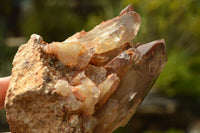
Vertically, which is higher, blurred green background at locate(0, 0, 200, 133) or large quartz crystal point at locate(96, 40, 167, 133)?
large quartz crystal point at locate(96, 40, 167, 133)

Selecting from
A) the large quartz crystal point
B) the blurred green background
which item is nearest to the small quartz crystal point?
the large quartz crystal point

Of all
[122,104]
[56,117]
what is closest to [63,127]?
[56,117]

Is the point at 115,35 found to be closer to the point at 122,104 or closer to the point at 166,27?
the point at 122,104

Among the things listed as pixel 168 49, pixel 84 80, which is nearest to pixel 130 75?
pixel 84 80

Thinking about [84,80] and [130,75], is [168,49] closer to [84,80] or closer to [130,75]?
[130,75]

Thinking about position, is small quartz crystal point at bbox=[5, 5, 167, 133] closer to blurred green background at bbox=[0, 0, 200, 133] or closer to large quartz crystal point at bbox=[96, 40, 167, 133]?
large quartz crystal point at bbox=[96, 40, 167, 133]
